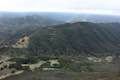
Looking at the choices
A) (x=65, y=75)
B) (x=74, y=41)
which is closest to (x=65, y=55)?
(x=74, y=41)

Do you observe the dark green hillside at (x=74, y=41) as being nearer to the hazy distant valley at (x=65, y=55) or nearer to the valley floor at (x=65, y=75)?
the hazy distant valley at (x=65, y=55)

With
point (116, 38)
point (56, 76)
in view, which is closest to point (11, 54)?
point (56, 76)

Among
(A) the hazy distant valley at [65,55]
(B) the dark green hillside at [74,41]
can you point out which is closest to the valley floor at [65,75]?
(A) the hazy distant valley at [65,55]

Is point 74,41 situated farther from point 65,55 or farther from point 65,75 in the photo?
point 65,75

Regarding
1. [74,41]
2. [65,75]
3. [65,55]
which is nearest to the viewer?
[65,75]

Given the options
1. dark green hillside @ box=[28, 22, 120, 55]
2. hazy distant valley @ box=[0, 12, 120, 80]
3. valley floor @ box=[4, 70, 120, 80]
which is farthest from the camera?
dark green hillside @ box=[28, 22, 120, 55]

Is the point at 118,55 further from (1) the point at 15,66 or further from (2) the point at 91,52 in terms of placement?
(1) the point at 15,66

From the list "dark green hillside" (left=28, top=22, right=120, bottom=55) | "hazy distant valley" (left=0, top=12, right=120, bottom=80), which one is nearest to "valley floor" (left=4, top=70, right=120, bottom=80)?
"hazy distant valley" (left=0, top=12, right=120, bottom=80)

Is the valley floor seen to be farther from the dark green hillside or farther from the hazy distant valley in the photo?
the dark green hillside

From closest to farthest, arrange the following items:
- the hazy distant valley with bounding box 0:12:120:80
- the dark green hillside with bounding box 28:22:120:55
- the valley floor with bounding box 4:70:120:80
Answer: the valley floor with bounding box 4:70:120:80 < the hazy distant valley with bounding box 0:12:120:80 < the dark green hillside with bounding box 28:22:120:55
